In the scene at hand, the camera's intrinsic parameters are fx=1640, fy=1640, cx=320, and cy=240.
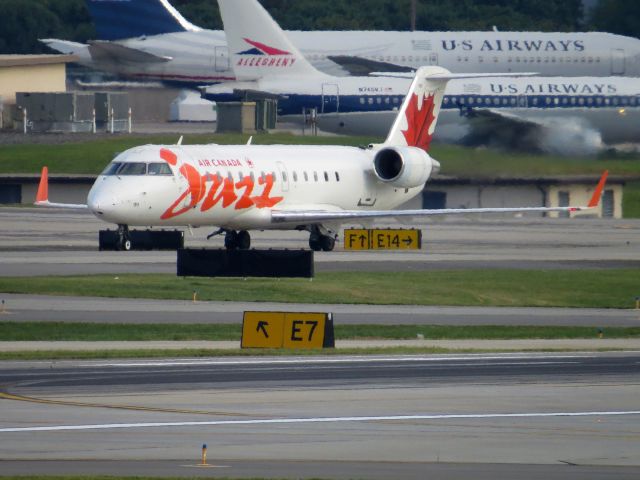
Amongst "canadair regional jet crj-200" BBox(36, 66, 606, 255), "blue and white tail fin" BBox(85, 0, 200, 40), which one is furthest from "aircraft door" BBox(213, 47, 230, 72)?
"canadair regional jet crj-200" BBox(36, 66, 606, 255)

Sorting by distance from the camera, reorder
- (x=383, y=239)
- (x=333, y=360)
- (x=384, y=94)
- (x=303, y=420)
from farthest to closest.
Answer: (x=384, y=94), (x=383, y=239), (x=333, y=360), (x=303, y=420)

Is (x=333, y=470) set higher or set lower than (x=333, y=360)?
higher

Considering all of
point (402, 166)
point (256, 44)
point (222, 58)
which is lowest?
point (402, 166)

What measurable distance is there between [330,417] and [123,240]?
24926 mm

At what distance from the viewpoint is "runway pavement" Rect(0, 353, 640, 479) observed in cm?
1706

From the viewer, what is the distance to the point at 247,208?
44.7m

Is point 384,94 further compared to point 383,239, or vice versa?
point 384,94

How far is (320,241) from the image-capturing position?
46656 mm

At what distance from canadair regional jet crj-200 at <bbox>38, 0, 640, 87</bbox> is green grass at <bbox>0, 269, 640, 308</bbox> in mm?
45327

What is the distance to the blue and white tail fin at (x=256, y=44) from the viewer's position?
75500mm

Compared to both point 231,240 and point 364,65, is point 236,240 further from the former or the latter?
point 364,65

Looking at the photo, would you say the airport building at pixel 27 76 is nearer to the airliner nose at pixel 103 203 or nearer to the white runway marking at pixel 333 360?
the airliner nose at pixel 103 203

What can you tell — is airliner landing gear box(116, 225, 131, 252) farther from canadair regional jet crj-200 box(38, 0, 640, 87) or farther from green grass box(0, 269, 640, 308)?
canadair regional jet crj-200 box(38, 0, 640, 87)

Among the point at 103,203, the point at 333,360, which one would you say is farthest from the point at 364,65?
the point at 333,360
